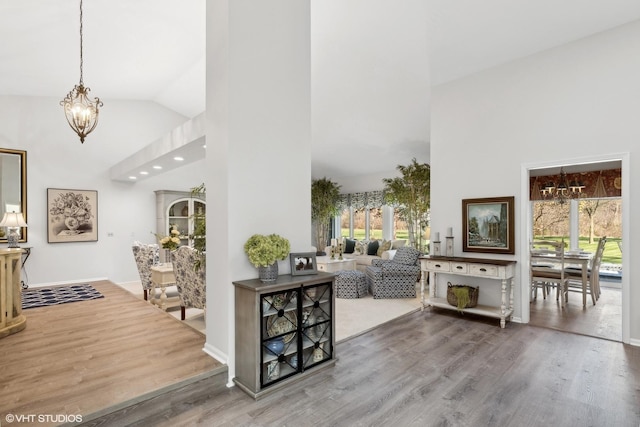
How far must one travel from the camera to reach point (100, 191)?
6887mm

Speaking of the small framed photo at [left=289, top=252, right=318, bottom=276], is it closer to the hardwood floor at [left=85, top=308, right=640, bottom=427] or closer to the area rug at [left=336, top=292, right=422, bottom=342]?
the hardwood floor at [left=85, top=308, right=640, bottom=427]

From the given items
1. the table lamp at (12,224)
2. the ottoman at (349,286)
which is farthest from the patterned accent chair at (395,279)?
the table lamp at (12,224)

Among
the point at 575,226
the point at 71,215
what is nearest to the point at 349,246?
the point at 575,226

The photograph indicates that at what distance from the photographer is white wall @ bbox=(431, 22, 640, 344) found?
3.52m

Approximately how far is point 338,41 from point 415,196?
158 inches

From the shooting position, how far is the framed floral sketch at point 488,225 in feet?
14.3

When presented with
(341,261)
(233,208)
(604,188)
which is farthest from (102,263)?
(604,188)

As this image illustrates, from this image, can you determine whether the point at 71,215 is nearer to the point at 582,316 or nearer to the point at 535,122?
the point at 535,122

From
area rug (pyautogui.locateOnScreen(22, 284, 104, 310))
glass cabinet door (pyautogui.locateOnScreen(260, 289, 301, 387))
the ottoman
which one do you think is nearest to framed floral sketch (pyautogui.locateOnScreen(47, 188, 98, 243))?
area rug (pyautogui.locateOnScreen(22, 284, 104, 310))

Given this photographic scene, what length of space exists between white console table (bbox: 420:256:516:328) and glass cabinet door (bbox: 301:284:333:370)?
2.27m

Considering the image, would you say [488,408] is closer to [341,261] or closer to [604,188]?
[341,261]

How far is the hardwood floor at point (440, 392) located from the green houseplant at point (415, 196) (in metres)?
4.17

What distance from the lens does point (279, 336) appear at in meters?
2.58

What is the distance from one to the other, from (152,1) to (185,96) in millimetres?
3396
